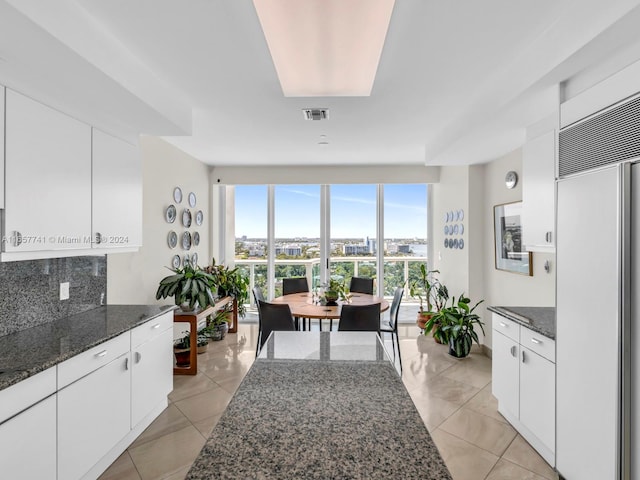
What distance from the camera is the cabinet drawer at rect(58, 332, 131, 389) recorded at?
1.72 m

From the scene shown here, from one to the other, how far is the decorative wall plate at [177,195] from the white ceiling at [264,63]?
121cm

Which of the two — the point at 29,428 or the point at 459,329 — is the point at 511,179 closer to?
the point at 459,329

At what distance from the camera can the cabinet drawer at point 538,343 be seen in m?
2.10

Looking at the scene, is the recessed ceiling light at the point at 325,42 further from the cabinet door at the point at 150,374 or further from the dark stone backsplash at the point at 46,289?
the cabinet door at the point at 150,374

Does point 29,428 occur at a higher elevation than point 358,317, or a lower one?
lower

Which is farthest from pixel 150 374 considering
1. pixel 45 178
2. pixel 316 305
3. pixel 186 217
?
pixel 186 217

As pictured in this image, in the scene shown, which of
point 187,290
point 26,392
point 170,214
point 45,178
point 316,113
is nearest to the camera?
point 26,392

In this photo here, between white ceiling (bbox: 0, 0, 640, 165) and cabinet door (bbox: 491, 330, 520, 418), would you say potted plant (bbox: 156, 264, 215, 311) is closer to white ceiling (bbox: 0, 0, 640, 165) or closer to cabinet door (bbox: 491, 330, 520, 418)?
white ceiling (bbox: 0, 0, 640, 165)

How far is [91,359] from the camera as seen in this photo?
6.26ft

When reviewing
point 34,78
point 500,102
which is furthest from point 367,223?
point 34,78

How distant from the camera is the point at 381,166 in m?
5.30

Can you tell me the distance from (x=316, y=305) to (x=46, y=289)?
2.40 meters

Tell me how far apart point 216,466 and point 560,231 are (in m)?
2.04

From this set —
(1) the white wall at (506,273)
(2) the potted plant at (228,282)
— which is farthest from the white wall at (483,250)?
(2) the potted plant at (228,282)
